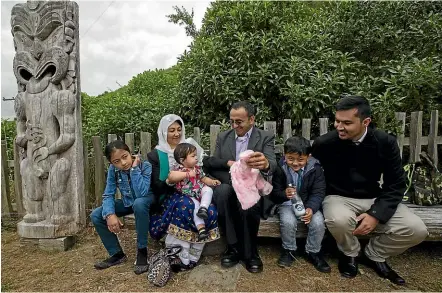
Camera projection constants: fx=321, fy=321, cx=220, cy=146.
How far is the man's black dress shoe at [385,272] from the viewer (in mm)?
2871

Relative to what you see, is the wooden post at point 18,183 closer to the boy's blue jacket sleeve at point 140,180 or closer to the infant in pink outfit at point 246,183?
the boy's blue jacket sleeve at point 140,180

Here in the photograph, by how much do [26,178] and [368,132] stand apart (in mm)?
3647

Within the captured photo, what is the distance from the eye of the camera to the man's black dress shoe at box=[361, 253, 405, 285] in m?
2.87

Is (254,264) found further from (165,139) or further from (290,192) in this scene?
(165,139)

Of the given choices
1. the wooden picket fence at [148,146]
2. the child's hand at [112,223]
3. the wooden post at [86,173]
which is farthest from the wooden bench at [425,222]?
the wooden post at [86,173]

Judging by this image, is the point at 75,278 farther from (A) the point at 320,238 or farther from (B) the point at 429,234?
(B) the point at 429,234


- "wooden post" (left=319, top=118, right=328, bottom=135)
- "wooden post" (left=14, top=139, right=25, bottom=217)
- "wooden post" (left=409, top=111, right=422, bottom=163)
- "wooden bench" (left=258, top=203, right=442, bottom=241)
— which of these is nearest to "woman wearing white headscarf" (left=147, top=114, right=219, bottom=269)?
"wooden bench" (left=258, top=203, right=442, bottom=241)

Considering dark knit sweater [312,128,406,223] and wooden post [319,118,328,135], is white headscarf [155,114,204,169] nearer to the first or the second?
dark knit sweater [312,128,406,223]

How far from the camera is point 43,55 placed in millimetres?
3594

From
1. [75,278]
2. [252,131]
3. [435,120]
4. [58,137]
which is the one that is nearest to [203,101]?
[252,131]

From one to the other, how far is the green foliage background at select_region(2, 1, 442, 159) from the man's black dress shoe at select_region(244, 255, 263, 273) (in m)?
1.82

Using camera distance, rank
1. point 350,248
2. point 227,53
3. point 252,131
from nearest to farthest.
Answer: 1. point 350,248
2. point 252,131
3. point 227,53

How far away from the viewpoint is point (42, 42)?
3.63 metres

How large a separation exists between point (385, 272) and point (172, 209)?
204cm
